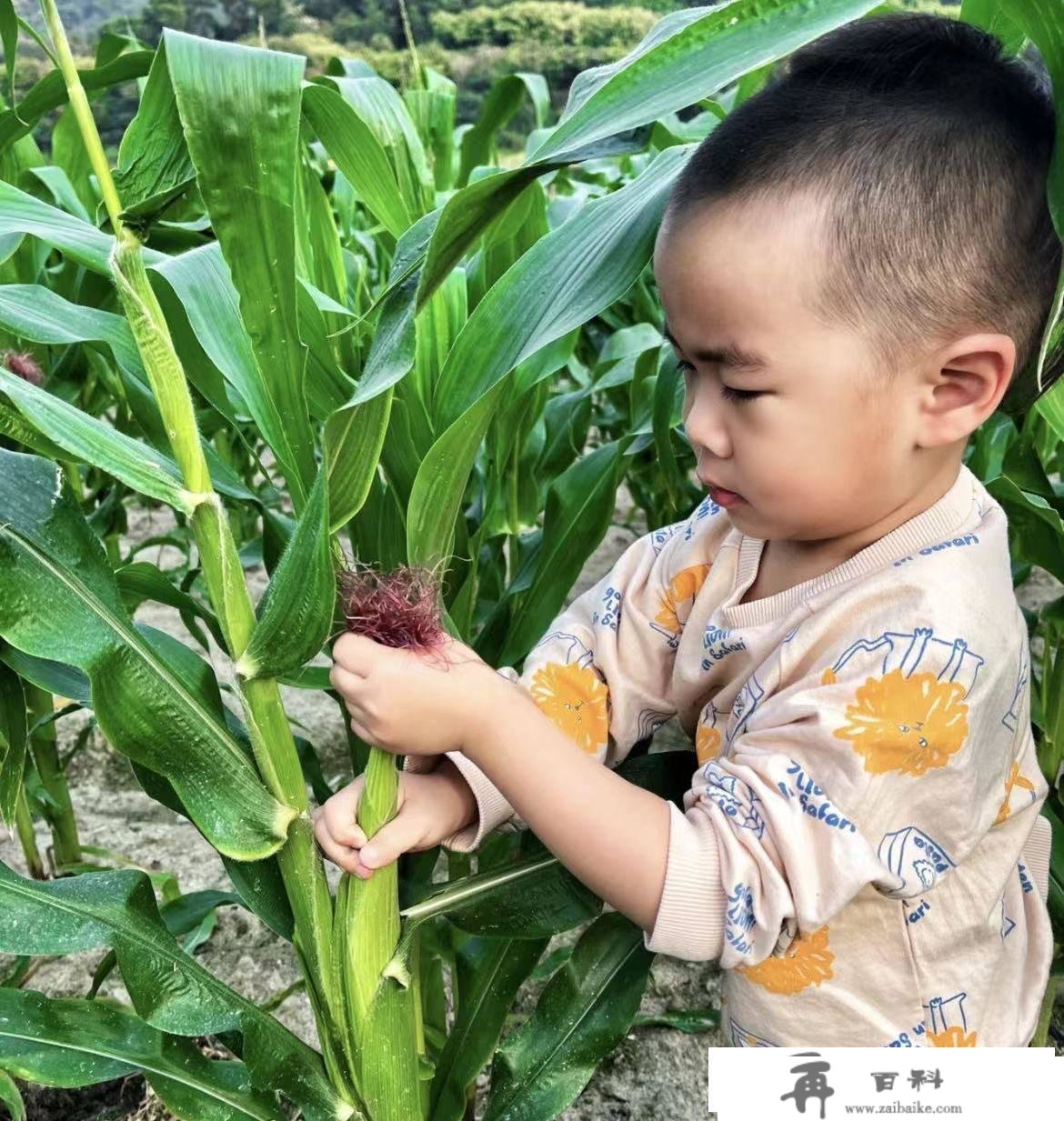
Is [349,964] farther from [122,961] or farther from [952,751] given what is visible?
[952,751]

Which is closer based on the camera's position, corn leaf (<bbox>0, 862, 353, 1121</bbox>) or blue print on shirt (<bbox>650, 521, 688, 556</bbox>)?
corn leaf (<bbox>0, 862, 353, 1121</bbox>)

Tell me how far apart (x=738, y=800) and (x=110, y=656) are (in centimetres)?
39

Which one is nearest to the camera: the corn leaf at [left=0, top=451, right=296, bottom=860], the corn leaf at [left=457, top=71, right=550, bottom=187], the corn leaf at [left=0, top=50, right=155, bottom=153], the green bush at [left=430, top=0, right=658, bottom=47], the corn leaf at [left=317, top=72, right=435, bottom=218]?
the corn leaf at [left=0, top=451, right=296, bottom=860]

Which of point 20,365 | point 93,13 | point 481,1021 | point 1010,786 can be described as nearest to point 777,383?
point 1010,786

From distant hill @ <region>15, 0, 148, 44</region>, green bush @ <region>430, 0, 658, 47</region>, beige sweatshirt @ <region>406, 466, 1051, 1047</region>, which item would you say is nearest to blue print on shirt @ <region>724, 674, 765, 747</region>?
beige sweatshirt @ <region>406, 466, 1051, 1047</region>

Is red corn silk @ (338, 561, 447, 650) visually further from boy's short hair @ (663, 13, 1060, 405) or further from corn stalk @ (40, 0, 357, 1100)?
boy's short hair @ (663, 13, 1060, 405)

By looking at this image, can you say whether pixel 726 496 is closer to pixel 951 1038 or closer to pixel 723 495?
pixel 723 495

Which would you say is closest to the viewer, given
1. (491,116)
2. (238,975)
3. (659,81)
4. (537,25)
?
(659,81)

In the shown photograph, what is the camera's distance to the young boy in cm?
63

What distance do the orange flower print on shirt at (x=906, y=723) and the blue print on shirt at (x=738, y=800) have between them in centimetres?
7

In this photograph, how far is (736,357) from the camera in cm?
65

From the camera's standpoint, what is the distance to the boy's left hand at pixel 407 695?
0.63m

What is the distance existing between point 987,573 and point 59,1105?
3.34 feet

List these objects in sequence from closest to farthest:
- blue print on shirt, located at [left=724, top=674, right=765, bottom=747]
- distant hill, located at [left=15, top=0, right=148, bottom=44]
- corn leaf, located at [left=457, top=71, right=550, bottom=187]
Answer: blue print on shirt, located at [left=724, top=674, right=765, bottom=747]
corn leaf, located at [left=457, top=71, right=550, bottom=187]
distant hill, located at [left=15, top=0, right=148, bottom=44]
